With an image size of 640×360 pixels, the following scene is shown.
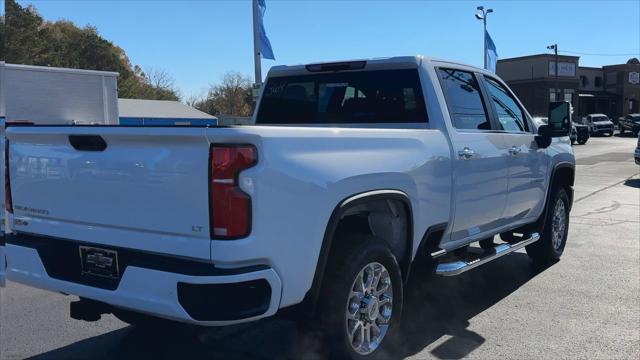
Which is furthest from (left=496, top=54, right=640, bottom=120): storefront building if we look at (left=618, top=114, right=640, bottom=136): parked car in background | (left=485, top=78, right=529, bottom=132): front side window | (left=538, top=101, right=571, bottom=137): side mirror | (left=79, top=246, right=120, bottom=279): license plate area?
(left=79, top=246, right=120, bottom=279): license plate area

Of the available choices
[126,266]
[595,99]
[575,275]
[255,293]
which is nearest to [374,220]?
[255,293]

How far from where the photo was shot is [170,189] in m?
3.02

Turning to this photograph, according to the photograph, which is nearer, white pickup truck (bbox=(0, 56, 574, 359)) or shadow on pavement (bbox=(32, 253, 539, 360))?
white pickup truck (bbox=(0, 56, 574, 359))

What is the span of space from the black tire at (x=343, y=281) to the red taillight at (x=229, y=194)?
30.9 inches

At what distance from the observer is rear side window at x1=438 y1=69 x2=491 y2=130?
16.0ft

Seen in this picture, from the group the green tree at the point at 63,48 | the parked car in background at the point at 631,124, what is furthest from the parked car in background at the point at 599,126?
the green tree at the point at 63,48

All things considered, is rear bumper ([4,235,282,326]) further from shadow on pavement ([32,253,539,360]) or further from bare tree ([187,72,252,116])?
bare tree ([187,72,252,116])

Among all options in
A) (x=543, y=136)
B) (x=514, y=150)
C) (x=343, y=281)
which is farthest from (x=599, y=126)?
(x=343, y=281)

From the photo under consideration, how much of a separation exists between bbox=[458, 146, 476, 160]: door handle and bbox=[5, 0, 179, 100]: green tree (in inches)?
1854

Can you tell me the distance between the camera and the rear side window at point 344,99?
4805mm

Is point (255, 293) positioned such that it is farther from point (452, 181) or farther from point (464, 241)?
point (464, 241)

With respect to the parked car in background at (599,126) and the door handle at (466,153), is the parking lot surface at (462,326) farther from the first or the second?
the parked car in background at (599,126)

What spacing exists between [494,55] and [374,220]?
35.9 m

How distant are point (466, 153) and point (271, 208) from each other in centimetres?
216
